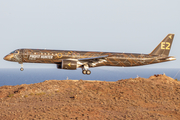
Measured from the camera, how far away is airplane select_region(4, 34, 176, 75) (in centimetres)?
3762

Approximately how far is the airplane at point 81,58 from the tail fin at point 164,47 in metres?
0.85

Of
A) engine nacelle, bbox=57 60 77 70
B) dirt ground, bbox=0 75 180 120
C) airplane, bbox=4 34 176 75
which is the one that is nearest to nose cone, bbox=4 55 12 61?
airplane, bbox=4 34 176 75

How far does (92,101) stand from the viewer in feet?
89.0

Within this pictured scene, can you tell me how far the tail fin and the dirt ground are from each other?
36.2 feet

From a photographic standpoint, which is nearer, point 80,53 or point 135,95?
point 135,95

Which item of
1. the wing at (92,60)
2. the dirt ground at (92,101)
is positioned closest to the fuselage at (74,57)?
the wing at (92,60)

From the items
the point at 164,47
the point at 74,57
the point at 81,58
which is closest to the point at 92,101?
the point at 81,58

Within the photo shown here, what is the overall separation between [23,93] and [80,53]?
12.9 m

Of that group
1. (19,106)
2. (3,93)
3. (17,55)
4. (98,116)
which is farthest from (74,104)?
(17,55)

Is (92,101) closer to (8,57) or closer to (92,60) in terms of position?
(92,60)

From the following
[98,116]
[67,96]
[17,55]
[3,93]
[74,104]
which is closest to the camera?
[98,116]

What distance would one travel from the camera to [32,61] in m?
38.0

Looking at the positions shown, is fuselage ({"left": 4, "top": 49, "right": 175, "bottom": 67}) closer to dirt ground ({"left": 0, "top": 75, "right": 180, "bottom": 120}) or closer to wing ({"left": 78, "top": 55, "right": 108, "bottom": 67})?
wing ({"left": 78, "top": 55, "right": 108, "bottom": 67})

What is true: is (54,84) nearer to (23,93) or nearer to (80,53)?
(23,93)
